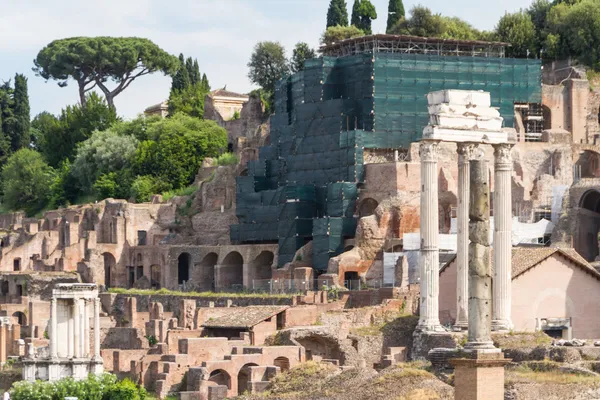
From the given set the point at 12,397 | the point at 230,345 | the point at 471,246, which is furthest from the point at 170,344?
the point at 471,246

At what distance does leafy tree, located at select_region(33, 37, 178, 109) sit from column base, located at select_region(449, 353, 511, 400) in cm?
8877

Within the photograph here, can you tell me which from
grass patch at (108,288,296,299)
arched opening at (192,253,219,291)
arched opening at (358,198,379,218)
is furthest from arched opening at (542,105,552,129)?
grass patch at (108,288,296,299)

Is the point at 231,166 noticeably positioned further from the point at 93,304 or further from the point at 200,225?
the point at 93,304

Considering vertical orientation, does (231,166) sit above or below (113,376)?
above

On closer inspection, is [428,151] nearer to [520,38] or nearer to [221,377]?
[221,377]

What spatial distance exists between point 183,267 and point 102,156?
16283 mm

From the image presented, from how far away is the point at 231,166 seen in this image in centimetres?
9394

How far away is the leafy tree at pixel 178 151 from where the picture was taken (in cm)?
10025

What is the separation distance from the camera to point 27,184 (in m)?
112

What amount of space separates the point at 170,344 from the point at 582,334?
13.6 m

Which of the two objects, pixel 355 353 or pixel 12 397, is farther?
pixel 355 353

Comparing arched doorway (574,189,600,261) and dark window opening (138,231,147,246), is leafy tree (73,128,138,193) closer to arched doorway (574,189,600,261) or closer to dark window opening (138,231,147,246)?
dark window opening (138,231,147,246)

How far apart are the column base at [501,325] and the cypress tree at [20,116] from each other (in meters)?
68.8

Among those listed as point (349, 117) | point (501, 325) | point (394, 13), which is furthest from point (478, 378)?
point (394, 13)
